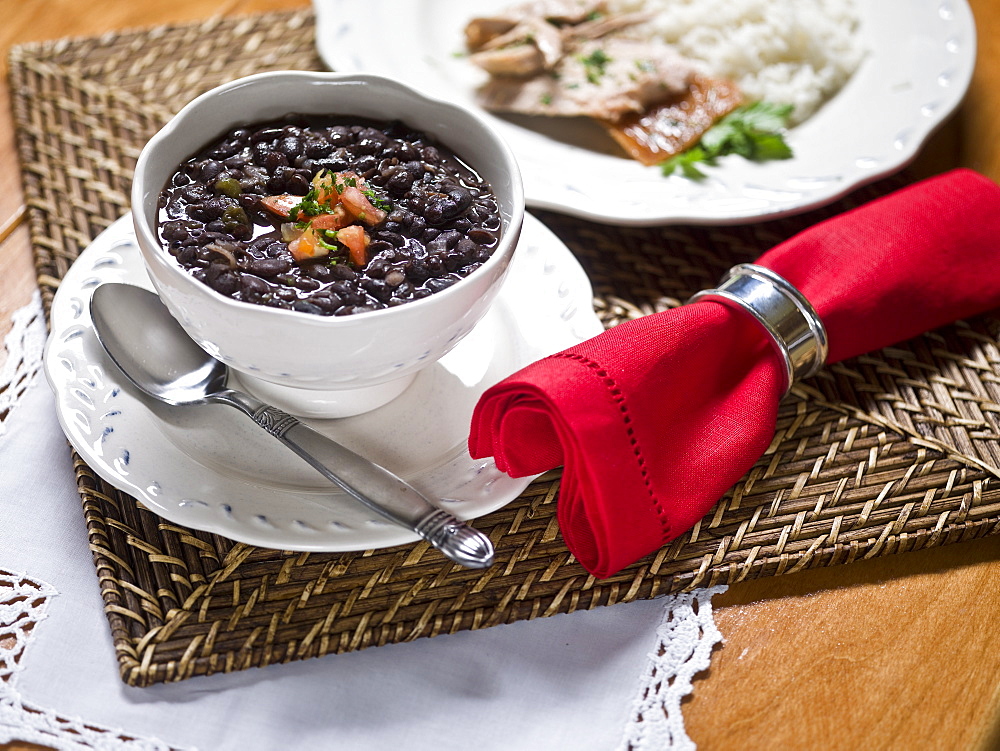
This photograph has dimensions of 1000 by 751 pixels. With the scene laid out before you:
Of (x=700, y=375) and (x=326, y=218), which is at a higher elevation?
(x=326, y=218)

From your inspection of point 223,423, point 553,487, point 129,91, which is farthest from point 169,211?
point 129,91

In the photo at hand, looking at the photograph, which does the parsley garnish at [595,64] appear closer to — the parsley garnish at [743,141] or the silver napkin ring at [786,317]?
the parsley garnish at [743,141]

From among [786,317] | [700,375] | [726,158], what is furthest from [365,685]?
[726,158]

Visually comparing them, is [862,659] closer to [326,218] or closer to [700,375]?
[700,375]

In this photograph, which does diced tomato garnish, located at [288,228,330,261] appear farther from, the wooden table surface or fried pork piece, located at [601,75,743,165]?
fried pork piece, located at [601,75,743,165]

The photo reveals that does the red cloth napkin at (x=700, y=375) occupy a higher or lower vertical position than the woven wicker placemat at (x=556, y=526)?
higher

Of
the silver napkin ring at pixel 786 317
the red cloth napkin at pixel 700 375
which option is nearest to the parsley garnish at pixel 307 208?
the red cloth napkin at pixel 700 375

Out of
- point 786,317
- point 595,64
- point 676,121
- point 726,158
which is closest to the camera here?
point 786,317

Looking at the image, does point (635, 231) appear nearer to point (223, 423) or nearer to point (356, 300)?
point (356, 300)
